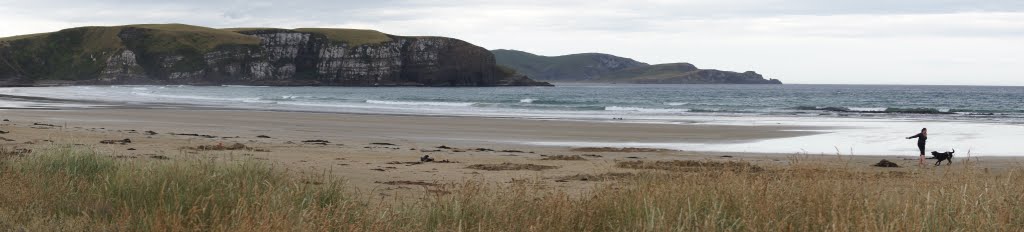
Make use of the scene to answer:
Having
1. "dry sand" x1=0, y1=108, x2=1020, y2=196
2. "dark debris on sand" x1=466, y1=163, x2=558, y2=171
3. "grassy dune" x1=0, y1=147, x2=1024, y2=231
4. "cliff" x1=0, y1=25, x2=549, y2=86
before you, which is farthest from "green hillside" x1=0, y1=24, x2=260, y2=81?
"grassy dune" x1=0, y1=147, x2=1024, y2=231

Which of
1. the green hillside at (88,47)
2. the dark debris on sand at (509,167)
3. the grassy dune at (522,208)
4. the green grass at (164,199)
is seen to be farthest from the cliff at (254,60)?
the grassy dune at (522,208)

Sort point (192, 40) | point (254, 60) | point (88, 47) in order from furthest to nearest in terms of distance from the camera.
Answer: point (192, 40), point (88, 47), point (254, 60)

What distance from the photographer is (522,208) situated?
6.39m

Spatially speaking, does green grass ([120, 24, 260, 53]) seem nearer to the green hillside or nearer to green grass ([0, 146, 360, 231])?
the green hillside

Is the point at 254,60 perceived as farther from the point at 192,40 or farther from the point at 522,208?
the point at 522,208

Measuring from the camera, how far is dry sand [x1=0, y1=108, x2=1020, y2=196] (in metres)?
12.4

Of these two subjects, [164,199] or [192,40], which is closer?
[164,199]

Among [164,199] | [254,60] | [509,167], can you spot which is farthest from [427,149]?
[254,60]

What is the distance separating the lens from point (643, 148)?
20172 mm

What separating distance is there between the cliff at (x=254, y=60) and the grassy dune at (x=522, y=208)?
17035 centimetres

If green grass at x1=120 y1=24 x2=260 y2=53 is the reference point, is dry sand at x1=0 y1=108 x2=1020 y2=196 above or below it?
below

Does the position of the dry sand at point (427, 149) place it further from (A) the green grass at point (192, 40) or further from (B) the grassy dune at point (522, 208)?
(A) the green grass at point (192, 40)

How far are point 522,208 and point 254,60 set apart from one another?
607 ft

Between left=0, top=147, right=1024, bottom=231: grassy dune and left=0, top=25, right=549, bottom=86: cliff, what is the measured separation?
559 ft
